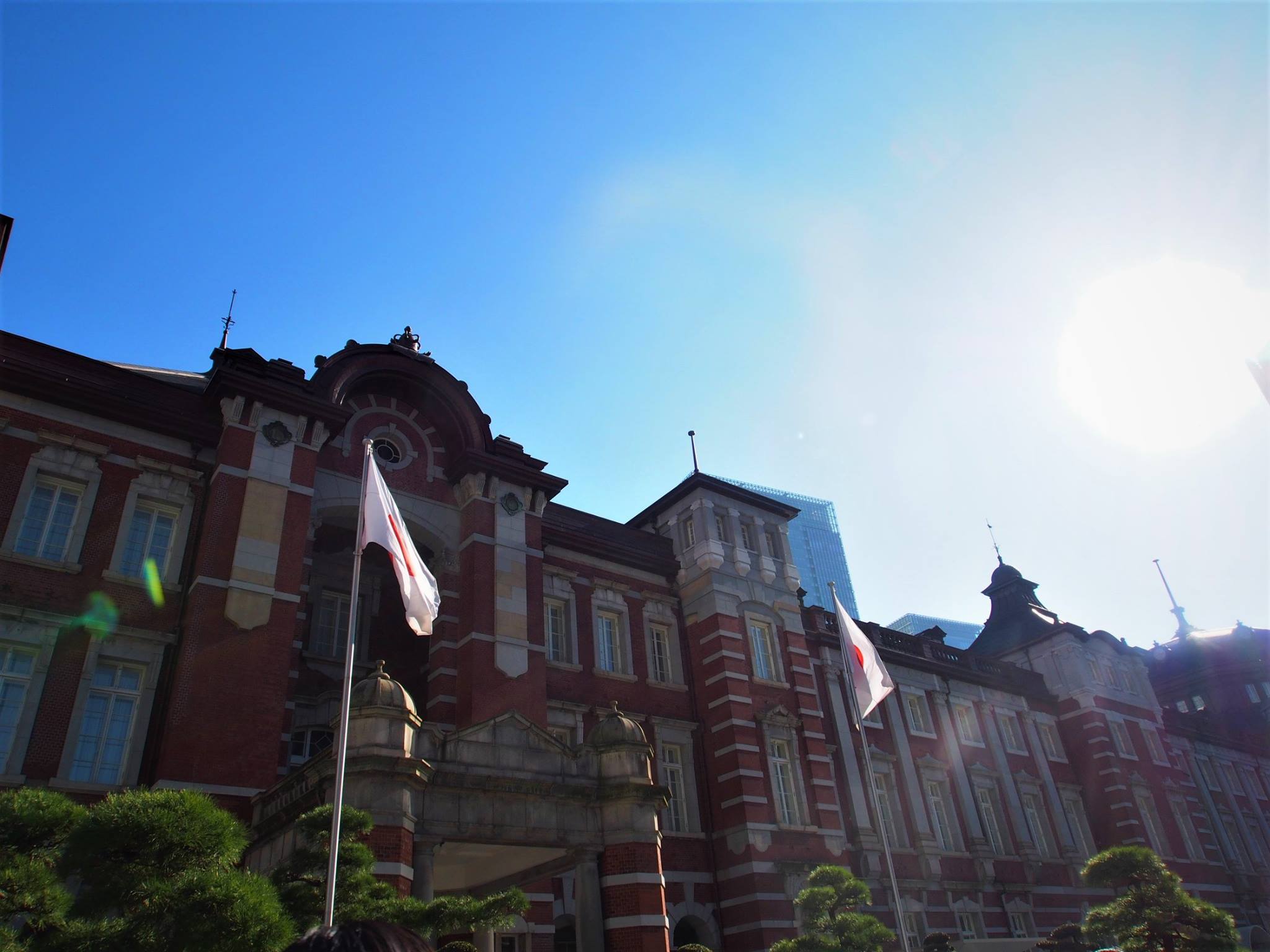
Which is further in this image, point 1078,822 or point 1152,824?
point 1152,824

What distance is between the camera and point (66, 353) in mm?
18234

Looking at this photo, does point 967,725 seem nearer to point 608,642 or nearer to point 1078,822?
point 1078,822

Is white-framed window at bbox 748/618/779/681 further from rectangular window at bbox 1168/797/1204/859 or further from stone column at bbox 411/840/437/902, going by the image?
rectangular window at bbox 1168/797/1204/859

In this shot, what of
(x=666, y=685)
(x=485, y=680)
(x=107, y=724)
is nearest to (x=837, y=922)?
(x=485, y=680)

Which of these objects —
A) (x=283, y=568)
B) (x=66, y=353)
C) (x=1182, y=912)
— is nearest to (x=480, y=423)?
(x=283, y=568)

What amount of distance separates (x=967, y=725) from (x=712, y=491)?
15.8m

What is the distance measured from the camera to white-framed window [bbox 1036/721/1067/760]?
3866 cm

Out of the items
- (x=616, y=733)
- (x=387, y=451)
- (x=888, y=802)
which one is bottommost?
(x=616, y=733)

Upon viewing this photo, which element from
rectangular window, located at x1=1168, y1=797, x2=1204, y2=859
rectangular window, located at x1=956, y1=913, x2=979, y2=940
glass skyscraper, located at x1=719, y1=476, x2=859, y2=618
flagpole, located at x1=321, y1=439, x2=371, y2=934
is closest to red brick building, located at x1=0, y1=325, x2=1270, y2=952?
rectangular window, located at x1=956, y1=913, x2=979, y2=940

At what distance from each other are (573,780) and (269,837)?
4863 millimetres

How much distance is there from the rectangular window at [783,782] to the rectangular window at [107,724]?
634 inches

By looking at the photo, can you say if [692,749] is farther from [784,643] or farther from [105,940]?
[105,940]

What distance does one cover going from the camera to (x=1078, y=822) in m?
37.3

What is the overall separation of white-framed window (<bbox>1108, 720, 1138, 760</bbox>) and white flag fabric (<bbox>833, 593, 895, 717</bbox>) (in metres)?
26.1
